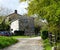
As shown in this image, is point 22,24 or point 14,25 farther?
point 14,25

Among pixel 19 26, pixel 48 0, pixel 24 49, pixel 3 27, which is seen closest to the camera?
pixel 48 0

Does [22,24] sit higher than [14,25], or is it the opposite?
[22,24]

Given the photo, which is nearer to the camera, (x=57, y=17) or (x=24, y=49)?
(x=57, y=17)

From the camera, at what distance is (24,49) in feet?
99.3

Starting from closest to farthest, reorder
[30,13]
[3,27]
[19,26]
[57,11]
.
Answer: [57,11]
[30,13]
[3,27]
[19,26]

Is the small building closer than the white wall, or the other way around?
the small building

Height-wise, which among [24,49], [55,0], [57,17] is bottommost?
[24,49]

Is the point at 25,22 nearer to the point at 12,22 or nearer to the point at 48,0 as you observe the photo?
the point at 12,22

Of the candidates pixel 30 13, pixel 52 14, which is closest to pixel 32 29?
pixel 30 13

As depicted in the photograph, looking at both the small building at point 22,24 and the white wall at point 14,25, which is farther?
the white wall at point 14,25

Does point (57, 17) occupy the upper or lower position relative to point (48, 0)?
lower

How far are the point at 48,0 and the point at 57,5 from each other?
7.92 ft

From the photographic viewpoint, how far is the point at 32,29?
344 ft

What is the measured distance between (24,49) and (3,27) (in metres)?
66.4
